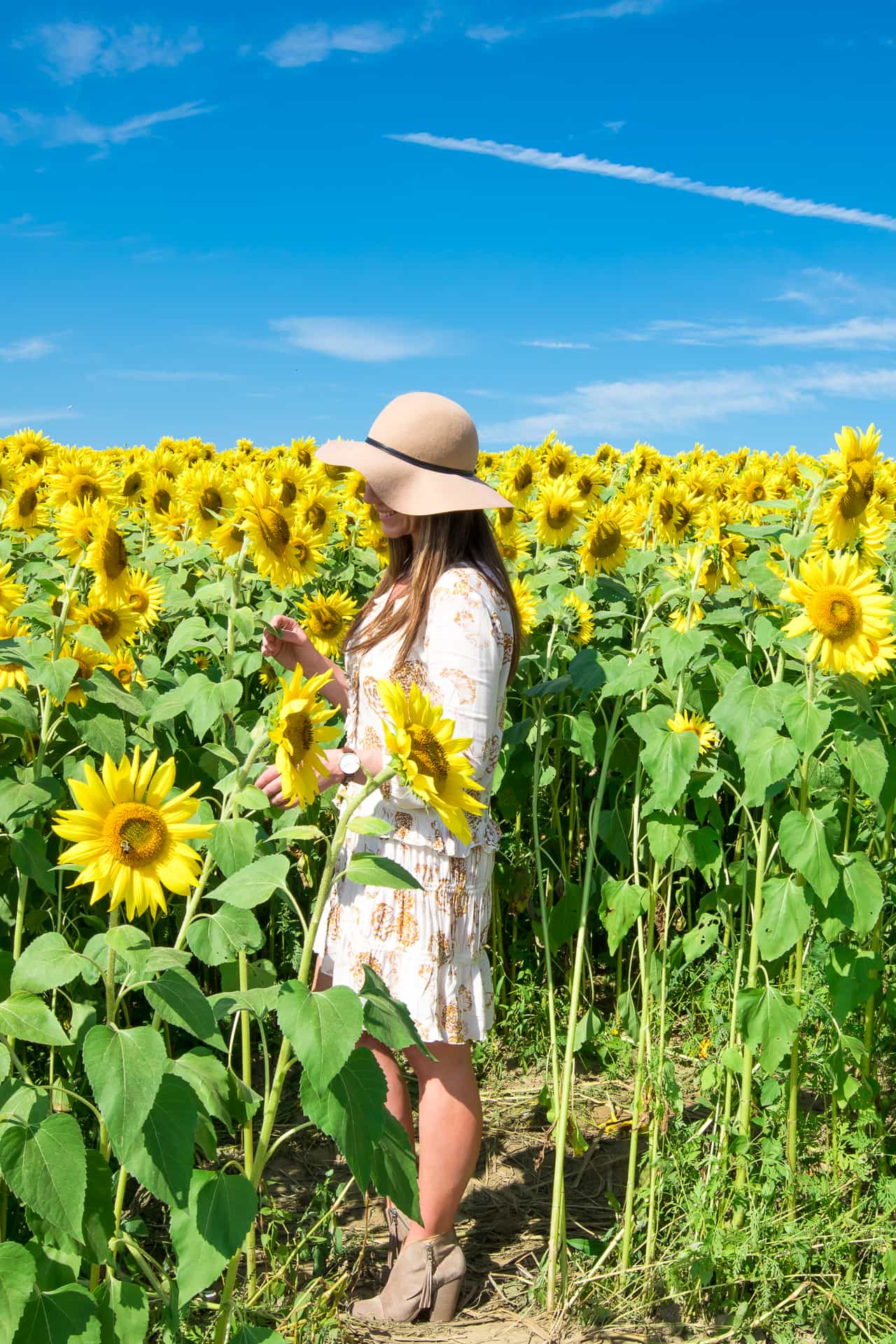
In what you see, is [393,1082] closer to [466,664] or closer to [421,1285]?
[421,1285]

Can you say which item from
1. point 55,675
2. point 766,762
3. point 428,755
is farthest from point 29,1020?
point 766,762

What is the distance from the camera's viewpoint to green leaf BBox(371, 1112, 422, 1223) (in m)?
2.05

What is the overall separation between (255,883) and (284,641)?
1112 mm

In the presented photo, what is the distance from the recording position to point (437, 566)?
9.66 ft

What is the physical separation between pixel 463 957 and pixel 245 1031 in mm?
604

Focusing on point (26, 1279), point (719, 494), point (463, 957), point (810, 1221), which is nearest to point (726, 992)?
point (810, 1221)

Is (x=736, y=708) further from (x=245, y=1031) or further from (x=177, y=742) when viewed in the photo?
(x=177, y=742)

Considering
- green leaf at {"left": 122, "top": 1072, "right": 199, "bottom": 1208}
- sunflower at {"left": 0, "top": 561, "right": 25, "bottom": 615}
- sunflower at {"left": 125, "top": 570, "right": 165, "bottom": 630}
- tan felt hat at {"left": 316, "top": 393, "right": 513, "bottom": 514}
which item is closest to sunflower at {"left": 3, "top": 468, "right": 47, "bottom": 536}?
sunflower at {"left": 125, "top": 570, "right": 165, "bottom": 630}

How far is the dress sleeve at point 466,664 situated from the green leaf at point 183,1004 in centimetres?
81

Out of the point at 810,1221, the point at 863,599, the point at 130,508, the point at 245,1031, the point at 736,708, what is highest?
the point at 130,508

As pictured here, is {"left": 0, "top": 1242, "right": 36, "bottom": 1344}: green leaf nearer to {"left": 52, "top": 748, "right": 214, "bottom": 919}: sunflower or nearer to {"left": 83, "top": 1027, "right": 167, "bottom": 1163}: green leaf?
{"left": 83, "top": 1027, "right": 167, "bottom": 1163}: green leaf

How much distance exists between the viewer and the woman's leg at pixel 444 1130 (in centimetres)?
300

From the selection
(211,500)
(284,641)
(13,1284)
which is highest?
(211,500)

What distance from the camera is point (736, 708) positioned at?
2.99 meters
